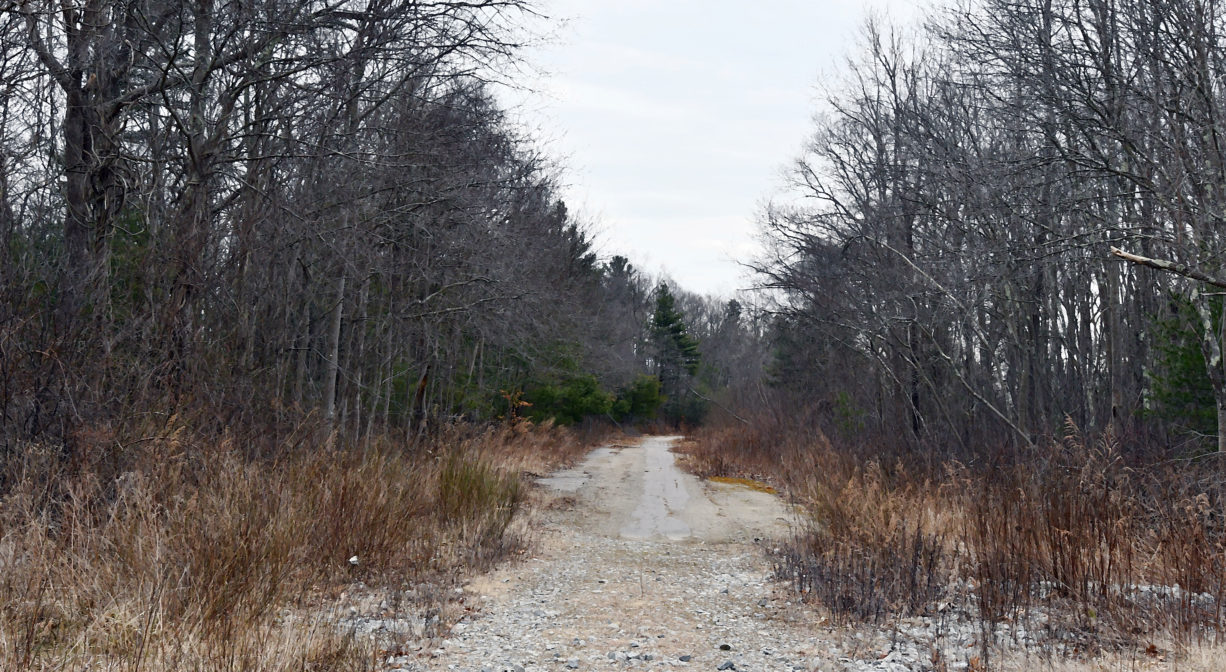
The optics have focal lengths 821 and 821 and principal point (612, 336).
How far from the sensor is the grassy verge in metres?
4.87

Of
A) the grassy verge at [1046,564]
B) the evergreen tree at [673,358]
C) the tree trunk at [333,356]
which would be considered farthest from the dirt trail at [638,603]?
the evergreen tree at [673,358]

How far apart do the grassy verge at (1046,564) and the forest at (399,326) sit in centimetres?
4

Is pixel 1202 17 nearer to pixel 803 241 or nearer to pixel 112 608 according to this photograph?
pixel 112 608

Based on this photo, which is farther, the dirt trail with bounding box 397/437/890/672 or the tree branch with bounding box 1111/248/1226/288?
the dirt trail with bounding box 397/437/890/672

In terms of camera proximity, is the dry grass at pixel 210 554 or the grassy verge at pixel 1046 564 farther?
the grassy verge at pixel 1046 564

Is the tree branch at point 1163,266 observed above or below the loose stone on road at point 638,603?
above

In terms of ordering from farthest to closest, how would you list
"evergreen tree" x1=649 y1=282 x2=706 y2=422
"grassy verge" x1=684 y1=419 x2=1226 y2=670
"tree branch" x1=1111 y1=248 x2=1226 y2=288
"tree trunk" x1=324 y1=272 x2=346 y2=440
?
1. "evergreen tree" x1=649 y1=282 x2=706 y2=422
2. "tree trunk" x1=324 y1=272 x2=346 y2=440
3. "grassy verge" x1=684 y1=419 x2=1226 y2=670
4. "tree branch" x1=1111 y1=248 x2=1226 y2=288

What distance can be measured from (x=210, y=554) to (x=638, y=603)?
334 centimetres

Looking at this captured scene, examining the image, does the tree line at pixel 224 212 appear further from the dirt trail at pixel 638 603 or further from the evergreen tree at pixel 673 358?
the evergreen tree at pixel 673 358

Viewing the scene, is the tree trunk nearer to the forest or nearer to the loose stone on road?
Answer: the forest

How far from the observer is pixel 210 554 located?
4.64 metres

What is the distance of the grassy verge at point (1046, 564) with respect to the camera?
16.0 feet

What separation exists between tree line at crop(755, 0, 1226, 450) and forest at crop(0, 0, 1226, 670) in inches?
3.9

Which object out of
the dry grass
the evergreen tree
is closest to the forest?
the dry grass
